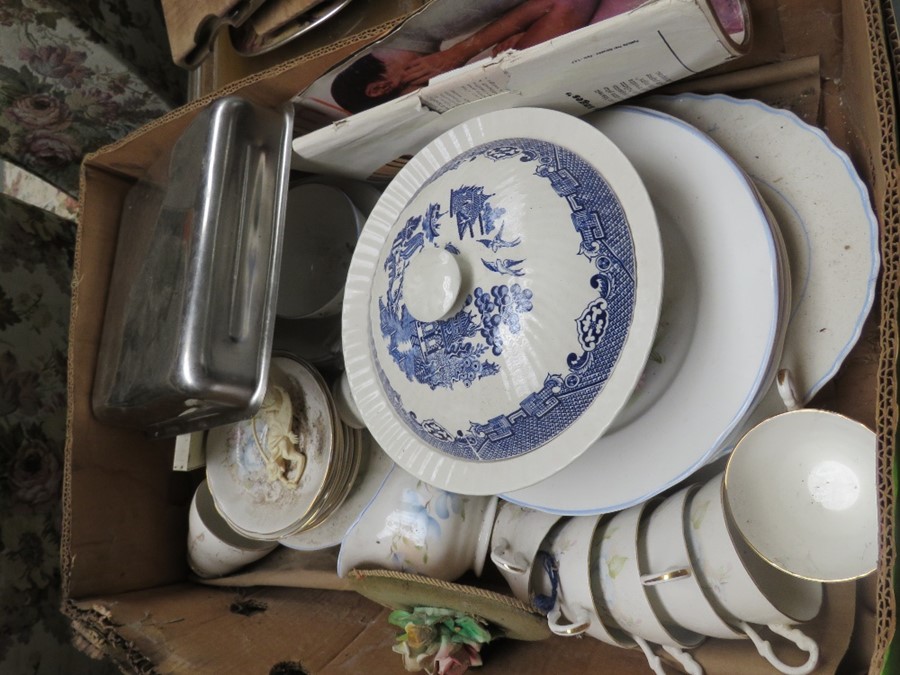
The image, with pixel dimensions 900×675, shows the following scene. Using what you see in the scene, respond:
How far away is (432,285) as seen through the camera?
582 mm

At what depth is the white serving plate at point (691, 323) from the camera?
582mm

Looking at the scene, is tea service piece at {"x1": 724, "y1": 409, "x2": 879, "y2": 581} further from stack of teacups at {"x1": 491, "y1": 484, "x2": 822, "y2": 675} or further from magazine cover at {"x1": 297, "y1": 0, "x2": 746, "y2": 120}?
magazine cover at {"x1": 297, "y1": 0, "x2": 746, "y2": 120}

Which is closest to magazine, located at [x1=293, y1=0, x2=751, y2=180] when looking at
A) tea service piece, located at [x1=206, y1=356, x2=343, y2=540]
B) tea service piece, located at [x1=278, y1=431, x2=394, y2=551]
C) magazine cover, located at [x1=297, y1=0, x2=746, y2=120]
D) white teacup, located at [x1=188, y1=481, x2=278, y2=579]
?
magazine cover, located at [x1=297, y1=0, x2=746, y2=120]

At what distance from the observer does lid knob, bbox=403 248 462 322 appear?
22.5 inches

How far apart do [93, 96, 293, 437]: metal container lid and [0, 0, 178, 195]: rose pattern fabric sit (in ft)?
1.79

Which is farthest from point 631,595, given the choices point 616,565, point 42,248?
point 42,248

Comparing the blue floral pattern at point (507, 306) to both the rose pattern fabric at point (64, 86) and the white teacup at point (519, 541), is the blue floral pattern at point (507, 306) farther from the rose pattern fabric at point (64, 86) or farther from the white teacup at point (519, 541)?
the rose pattern fabric at point (64, 86)

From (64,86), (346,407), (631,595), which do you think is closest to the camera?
(631,595)

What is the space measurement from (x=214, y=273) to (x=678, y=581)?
623 millimetres

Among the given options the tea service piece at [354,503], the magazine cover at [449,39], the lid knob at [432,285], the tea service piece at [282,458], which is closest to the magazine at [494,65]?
the magazine cover at [449,39]

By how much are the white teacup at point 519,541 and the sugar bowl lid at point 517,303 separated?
16cm

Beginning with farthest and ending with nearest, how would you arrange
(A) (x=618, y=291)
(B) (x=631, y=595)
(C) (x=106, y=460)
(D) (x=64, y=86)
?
(D) (x=64, y=86) → (C) (x=106, y=460) → (B) (x=631, y=595) → (A) (x=618, y=291)

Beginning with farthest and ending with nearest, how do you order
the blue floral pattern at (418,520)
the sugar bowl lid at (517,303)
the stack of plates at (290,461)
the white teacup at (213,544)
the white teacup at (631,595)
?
the white teacup at (213,544)
the stack of plates at (290,461)
the blue floral pattern at (418,520)
the white teacup at (631,595)
the sugar bowl lid at (517,303)

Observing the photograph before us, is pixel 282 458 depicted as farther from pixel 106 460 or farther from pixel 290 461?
pixel 106 460
